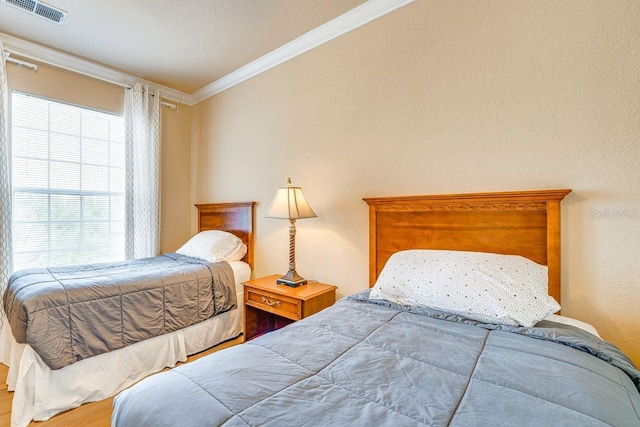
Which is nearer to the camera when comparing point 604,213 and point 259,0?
point 604,213

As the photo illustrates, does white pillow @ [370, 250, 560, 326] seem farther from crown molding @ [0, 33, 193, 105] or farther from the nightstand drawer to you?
crown molding @ [0, 33, 193, 105]

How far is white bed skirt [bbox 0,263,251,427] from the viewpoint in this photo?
1.62 m

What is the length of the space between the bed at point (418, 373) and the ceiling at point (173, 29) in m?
2.01

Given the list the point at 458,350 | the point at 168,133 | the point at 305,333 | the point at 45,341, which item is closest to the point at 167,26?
the point at 168,133

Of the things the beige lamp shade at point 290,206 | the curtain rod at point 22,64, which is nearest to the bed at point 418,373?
the beige lamp shade at point 290,206

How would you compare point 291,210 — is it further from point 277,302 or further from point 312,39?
point 312,39

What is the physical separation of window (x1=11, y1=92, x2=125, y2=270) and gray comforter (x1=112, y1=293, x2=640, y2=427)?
263cm

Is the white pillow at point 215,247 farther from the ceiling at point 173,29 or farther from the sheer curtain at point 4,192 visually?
the ceiling at point 173,29

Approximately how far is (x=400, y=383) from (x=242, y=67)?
3035mm

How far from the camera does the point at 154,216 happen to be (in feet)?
10.4

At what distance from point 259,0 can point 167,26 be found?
0.83 meters

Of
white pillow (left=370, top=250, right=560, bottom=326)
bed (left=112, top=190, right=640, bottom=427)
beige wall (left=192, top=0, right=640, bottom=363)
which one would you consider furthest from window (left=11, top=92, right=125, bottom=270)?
white pillow (left=370, top=250, right=560, bottom=326)

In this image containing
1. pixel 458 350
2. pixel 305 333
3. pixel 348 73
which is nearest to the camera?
pixel 458 350

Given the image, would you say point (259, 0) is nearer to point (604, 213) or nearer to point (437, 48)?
point (437, 48)
